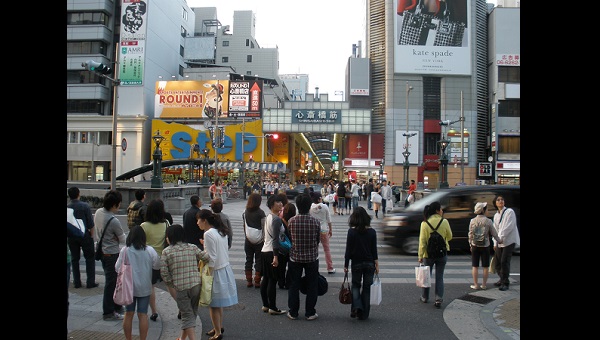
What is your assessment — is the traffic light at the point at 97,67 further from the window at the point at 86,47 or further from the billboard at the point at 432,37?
the window at the point at 86,47

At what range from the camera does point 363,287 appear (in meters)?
6.03

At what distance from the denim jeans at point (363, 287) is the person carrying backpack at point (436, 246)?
1360mm

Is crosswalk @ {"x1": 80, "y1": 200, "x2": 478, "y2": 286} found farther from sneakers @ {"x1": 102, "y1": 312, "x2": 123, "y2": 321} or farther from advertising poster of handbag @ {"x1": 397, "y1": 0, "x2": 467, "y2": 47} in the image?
advertising poster of handbag @ {"x1": 397, "y1": 0, "x2": 467, "y2": 47}

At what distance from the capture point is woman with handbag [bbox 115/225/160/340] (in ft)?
15.7

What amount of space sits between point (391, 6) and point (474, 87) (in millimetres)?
13736

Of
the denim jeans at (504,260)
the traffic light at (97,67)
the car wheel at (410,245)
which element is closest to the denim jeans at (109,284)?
the denim jeans at (504,260)

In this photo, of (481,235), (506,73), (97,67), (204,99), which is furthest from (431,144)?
(481,235)

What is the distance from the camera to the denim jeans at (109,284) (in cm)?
584

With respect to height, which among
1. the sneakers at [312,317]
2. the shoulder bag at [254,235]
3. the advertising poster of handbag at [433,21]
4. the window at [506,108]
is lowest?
the sneakers at [312,317]

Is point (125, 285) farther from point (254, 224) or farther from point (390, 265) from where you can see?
point (390, 265)

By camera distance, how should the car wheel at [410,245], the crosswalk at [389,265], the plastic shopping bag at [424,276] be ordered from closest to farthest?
the plastic shopping bag at [424,276], the crosswalk at [389,265], the car wheel at [410,245]

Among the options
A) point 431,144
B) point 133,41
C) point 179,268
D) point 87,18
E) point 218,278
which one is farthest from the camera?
point 133,41

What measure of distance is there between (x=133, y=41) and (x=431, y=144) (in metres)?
39.5

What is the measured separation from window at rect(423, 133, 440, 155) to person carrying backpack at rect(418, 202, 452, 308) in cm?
4397
